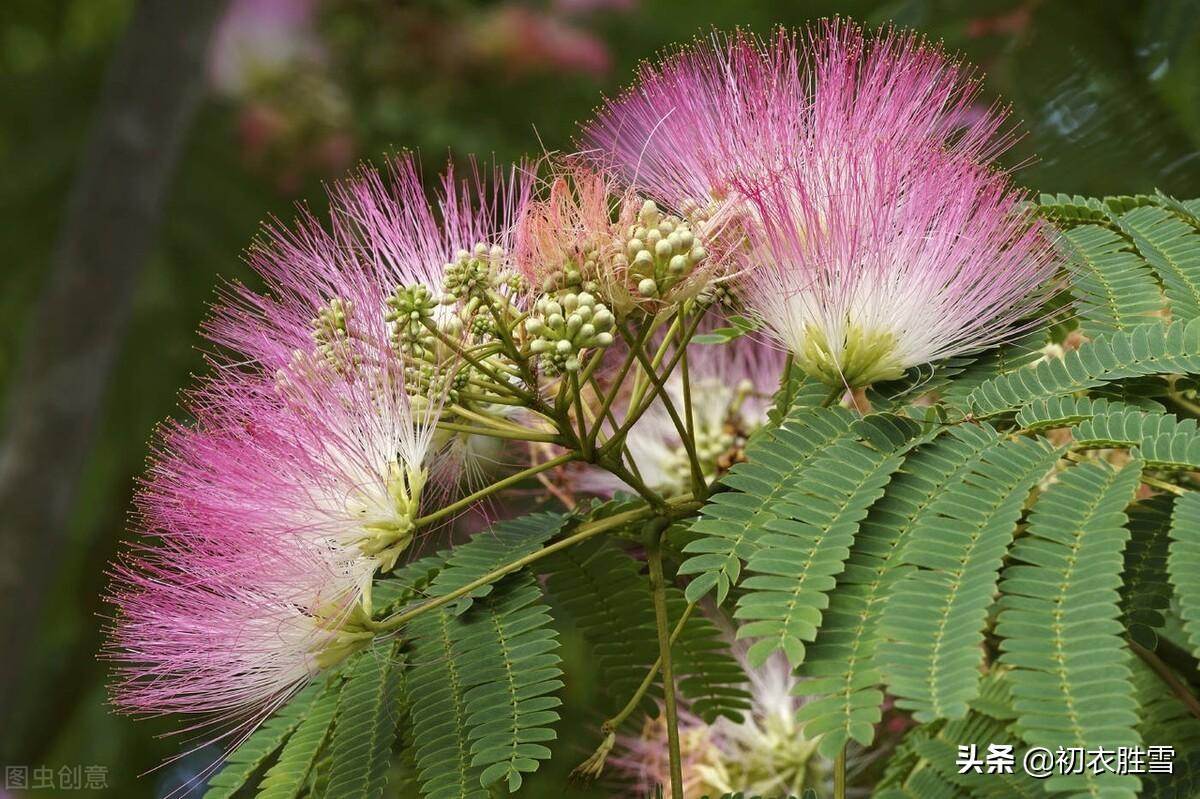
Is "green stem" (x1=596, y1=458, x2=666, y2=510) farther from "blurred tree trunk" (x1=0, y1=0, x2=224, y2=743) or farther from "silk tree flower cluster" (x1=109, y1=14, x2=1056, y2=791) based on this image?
"blurred tree trunk" (x1=0, y1=0, x2=224, y2=743)

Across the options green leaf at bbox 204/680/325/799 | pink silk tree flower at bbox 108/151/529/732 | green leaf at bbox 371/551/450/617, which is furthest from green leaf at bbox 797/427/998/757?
green leaf at bbox 204/680/325/799

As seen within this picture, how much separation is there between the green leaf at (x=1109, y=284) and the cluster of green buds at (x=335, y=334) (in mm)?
1025

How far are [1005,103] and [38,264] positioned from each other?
13.3 feet

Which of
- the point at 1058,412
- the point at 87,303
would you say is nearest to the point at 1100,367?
the point at 1058,412

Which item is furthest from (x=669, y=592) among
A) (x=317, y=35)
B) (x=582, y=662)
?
(x=317, y=35)

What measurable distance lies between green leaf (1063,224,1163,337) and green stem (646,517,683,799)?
0.68 meters

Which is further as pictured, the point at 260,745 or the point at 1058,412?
the point at 260,745

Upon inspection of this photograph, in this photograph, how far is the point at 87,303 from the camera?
167 inches

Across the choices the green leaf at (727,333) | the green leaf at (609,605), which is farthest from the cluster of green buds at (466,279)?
the green leaf at (609,605)

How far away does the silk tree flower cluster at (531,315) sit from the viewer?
1.67m

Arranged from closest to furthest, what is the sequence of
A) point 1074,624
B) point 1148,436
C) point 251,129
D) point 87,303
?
point 1074,624 < point 1148,436 < point 87,303 < point 251,129

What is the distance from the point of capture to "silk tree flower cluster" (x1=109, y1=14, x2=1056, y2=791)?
1.67 m

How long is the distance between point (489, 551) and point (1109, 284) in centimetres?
99

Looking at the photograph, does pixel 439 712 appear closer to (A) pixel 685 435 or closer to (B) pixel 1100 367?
(A) pixel 685 435
